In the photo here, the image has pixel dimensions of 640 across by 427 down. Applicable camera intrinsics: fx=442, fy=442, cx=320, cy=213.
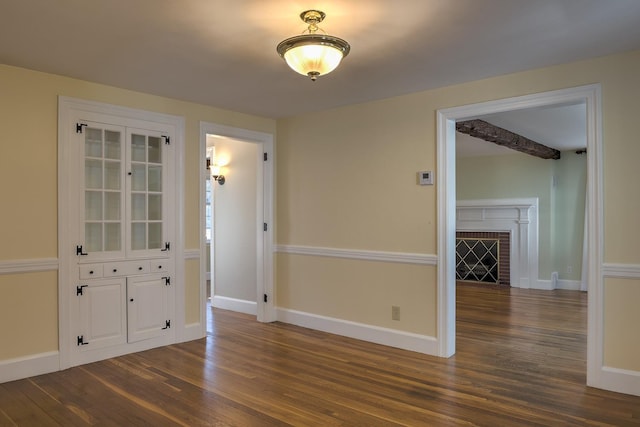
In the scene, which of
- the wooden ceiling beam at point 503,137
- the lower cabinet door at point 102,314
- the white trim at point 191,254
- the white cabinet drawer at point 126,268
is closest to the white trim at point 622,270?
the wooden ceiling beam at point 503,137

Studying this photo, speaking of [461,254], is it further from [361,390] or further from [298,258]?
[361,390]

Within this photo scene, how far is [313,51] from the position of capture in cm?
243

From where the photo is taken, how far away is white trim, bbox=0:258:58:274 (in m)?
3.36

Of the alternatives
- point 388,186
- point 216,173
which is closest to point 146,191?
point 216,173

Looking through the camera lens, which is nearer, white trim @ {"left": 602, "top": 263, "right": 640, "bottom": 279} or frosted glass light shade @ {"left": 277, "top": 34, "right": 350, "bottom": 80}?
frosted glass light shade @ {"left": 277, "top": 34, "right": 350, "bottom": 80}

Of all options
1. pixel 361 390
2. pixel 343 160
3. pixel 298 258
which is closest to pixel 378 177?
pixel 343 160

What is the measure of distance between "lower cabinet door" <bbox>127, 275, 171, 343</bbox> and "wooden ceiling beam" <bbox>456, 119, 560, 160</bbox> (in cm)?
352

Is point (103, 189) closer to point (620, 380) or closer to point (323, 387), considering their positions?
point (323, 387)

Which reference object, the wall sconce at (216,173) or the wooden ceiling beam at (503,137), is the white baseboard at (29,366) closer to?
the wall sconce at (216,173)

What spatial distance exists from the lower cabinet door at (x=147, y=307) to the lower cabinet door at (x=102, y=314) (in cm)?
7

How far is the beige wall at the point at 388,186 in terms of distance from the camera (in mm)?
3100

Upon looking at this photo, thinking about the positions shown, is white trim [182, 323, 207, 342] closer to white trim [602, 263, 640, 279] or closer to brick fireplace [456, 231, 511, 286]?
white trim [602, 263, 640, 279]

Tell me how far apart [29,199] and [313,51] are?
2591mm

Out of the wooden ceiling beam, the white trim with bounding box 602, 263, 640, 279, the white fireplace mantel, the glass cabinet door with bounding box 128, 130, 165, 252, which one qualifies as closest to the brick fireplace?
the white fireplace mantel
